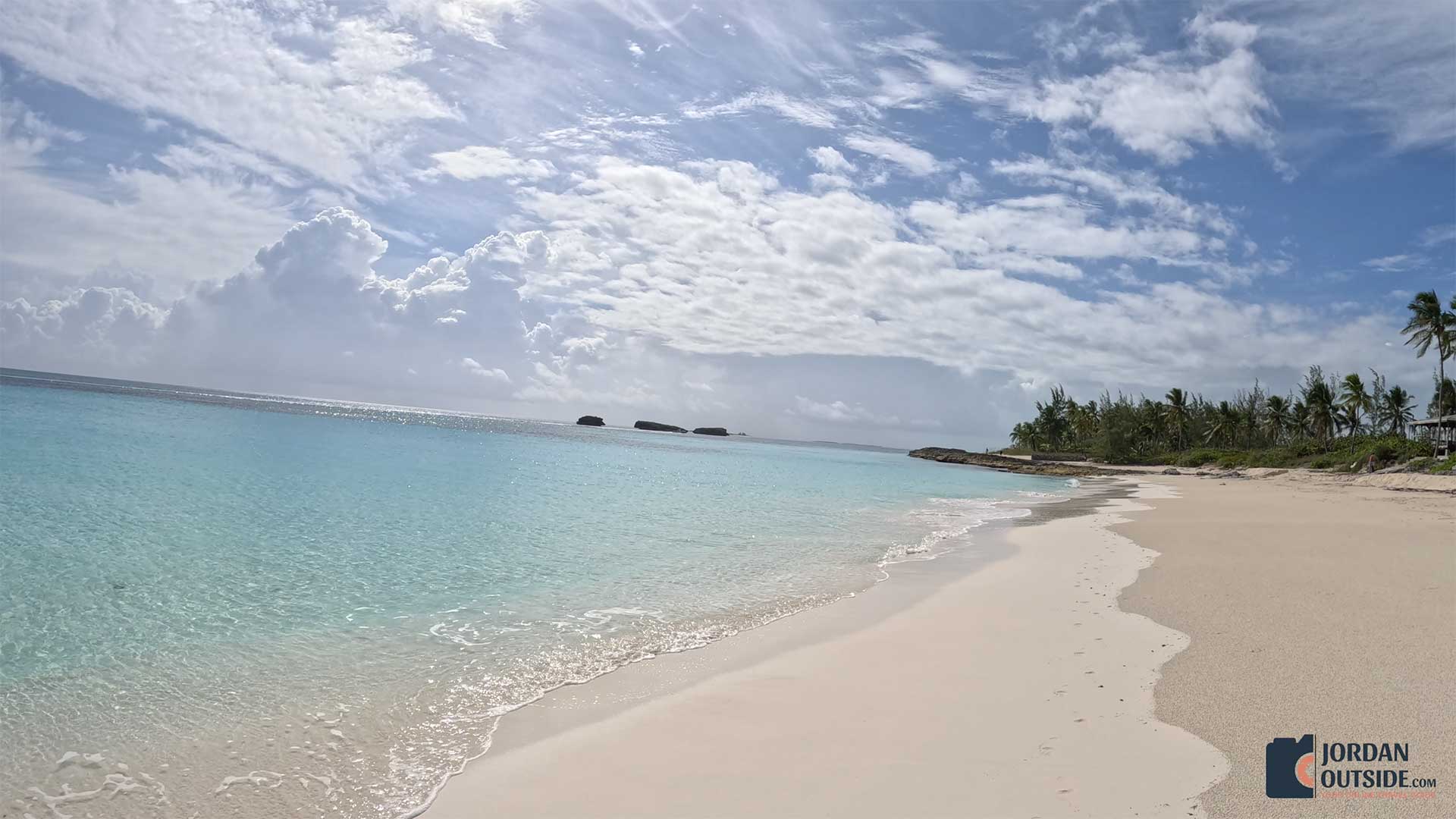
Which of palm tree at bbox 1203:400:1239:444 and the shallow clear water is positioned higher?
palm tree at bbox 1203:400:1239:444

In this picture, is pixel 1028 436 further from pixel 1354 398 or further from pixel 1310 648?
pixel 1310 648

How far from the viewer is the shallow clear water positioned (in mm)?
5121

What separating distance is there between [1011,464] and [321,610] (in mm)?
94760

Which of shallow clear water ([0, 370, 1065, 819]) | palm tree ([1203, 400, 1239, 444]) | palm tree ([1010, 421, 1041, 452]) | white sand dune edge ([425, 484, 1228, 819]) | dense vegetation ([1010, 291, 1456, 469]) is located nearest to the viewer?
white sand dune edge ([425, 484, 1228, 819])

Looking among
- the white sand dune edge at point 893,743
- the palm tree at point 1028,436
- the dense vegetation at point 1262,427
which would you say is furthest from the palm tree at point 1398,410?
the white sand dune edge at point 893,743

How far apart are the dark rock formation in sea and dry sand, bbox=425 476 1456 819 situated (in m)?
68.7

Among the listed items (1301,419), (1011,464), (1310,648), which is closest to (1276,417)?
(1301,419)

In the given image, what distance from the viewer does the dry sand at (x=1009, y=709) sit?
178 inches

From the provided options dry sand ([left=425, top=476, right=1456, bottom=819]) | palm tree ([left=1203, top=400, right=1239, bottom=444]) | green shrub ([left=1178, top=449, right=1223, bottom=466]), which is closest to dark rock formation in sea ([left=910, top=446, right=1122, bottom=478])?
green shrub ([left=1178, top=449, right=1223, bottom=466])

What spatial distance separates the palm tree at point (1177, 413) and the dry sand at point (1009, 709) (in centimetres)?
9434

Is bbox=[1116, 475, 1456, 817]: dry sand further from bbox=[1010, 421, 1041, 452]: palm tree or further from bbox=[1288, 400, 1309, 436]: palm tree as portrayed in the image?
bbox=[1010, 421, 1041, 452]: palm tree

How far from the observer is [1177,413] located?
305 feet

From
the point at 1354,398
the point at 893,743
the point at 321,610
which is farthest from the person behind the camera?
the point at 1354,398

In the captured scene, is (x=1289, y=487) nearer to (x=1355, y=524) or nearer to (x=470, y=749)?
(x=1355, y=524)
